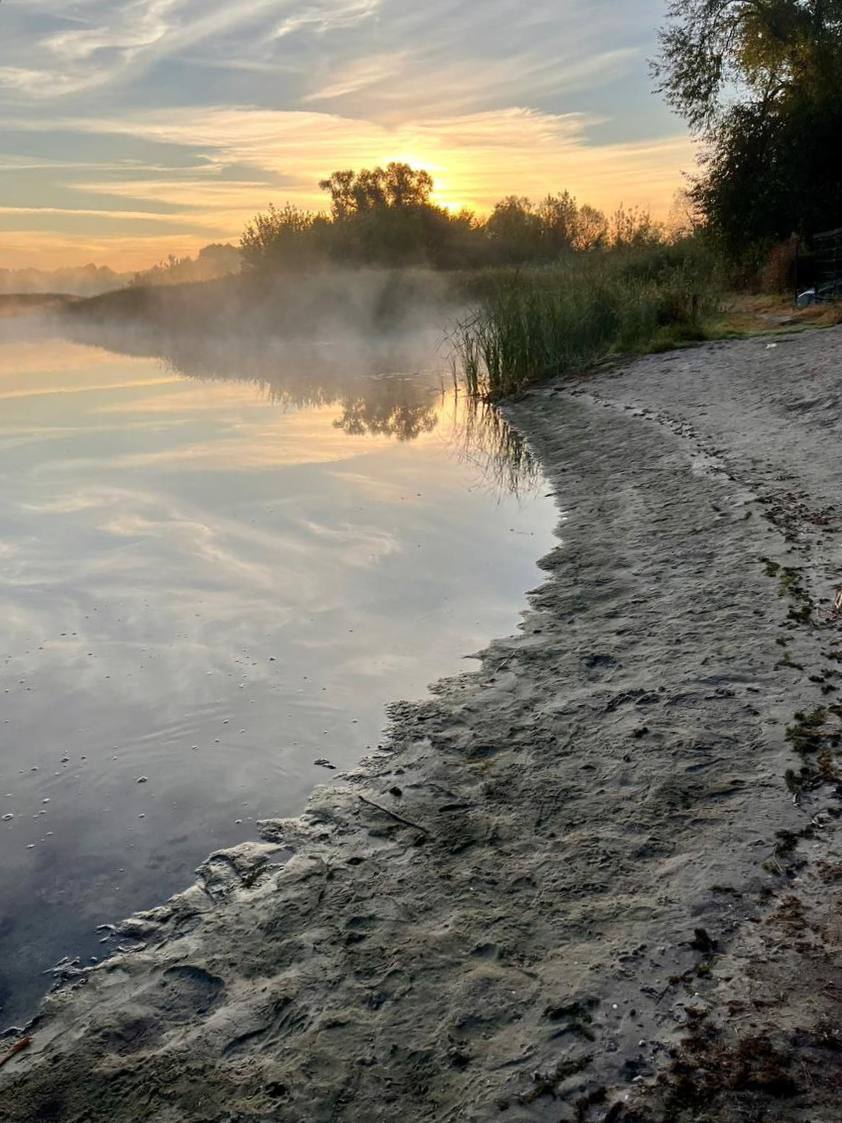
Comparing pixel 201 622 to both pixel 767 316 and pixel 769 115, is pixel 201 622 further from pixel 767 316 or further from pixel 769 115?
pixel 769 115

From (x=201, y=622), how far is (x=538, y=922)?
325 cm

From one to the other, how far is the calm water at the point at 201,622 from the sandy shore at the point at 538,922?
298 millimetres

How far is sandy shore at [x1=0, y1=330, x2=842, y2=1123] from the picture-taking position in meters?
2.03

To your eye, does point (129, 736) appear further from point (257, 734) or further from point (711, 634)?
point (711, 634)

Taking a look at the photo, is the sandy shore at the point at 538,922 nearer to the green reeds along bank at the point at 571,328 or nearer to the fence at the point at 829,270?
the green reeds along bank at the point at 571,328

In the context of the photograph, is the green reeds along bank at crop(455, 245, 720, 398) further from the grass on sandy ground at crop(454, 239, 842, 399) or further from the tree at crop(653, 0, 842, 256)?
the tree at crop(653, 0, 842, 256)

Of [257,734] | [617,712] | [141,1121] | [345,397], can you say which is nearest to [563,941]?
[141,1121]

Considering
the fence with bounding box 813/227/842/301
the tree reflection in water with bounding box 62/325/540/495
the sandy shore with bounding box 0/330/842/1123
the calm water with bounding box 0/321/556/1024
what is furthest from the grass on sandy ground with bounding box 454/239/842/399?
the sandy shore with bounding box 0/330/842/1123

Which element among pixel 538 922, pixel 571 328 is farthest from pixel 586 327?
pixel 538 922

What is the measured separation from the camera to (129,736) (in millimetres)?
4020

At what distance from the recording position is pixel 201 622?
5.30 m

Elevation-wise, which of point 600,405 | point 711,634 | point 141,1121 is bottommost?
point 141,1121

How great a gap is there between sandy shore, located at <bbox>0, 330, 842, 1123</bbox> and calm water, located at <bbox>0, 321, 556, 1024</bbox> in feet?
0.98

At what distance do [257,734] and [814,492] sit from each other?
14.2ft
